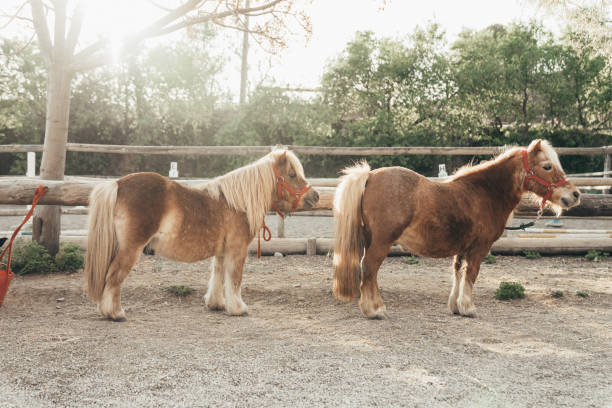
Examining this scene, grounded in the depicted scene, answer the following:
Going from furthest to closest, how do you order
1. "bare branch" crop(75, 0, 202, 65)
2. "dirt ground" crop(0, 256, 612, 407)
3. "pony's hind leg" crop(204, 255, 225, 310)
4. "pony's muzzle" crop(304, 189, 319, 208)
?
"bare branch" crop(75, 0, 202, 65)
"pony's hind leg" crop(204, 255, 225, 310)
"pony's muzzle" crop(304, 189, 319, 208)
"dirt ground" crop(0, 256, 612, 407)

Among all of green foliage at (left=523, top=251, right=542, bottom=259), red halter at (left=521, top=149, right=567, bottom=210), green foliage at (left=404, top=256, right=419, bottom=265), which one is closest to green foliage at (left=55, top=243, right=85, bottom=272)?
green foliage at (left=404, top=256, right=419, bottom=265)

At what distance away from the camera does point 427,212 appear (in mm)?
3811

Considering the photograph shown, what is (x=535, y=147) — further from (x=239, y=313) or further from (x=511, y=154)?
(x=239, y=313)

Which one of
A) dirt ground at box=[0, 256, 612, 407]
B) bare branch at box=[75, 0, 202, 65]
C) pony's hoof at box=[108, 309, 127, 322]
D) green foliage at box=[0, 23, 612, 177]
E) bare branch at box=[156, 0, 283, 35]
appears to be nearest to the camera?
dirt ground at box=[0, 256, 612, 407]

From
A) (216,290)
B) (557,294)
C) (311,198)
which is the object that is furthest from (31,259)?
(557,294)

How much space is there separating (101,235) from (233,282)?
3.71 ft

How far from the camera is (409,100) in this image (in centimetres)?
1805

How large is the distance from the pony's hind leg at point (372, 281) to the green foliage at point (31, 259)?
3861 mm

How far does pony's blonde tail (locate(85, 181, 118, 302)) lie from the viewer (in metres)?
3.44

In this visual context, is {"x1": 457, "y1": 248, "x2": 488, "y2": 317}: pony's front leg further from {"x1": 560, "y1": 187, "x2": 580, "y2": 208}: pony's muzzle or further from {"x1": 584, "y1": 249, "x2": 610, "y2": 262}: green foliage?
{"x1": 584, "y1": 249, "x2": 610, "y2": 262}: green foliage

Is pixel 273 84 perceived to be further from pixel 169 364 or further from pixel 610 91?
pixel 169 364

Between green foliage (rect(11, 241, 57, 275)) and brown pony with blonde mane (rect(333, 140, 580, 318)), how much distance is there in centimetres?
368

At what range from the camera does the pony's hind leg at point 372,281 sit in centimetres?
380

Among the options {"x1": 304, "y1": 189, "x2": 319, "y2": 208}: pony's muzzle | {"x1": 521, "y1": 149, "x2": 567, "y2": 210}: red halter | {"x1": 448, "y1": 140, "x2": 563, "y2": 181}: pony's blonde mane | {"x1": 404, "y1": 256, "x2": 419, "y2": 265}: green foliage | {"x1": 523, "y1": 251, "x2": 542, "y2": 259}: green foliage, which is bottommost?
{"x1": 404, "y1": 256, "x2": 419, "y2": 265}: green foliage
